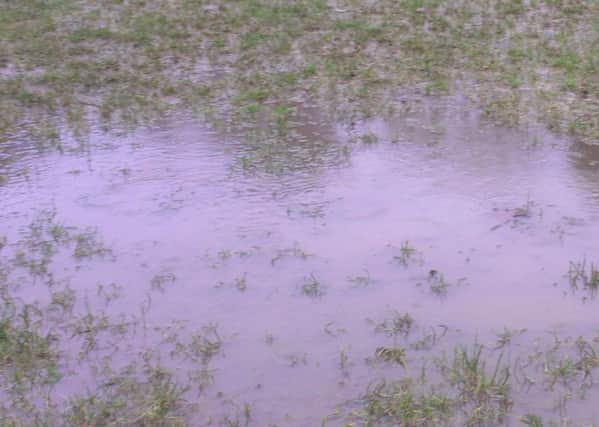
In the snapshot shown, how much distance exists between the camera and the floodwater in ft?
15.6

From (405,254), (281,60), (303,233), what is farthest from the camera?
(281,60)

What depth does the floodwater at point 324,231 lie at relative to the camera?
15.6 feet

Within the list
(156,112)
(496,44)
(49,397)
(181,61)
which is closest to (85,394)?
(49,397)

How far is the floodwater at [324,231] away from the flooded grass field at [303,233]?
2 centimetres

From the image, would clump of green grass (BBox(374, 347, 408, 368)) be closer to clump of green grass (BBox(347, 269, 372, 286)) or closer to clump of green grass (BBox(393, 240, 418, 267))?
clump of green grass (BBox(347, 269, 372, 286))

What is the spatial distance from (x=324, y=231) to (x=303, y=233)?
148mm

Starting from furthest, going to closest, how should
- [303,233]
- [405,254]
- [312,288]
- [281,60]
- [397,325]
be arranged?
[281,60], [303,233], [405,254], [312,288], [397,325]

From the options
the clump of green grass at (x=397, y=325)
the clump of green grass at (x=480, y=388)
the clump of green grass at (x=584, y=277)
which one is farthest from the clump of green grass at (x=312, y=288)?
the clump of green grass at (x=584, y=277)

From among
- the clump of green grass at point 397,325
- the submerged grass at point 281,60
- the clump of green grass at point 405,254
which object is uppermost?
the submerged grass at point 281,60

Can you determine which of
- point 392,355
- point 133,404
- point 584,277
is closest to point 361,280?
point 392,355

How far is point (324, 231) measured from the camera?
6035mm

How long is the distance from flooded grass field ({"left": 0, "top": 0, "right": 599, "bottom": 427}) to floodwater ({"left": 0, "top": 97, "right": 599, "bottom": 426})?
0.06 ft

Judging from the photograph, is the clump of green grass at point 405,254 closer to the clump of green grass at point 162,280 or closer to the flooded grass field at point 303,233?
the flooded grass field at point 303,233

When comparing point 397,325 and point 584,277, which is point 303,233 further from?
point 584,277
